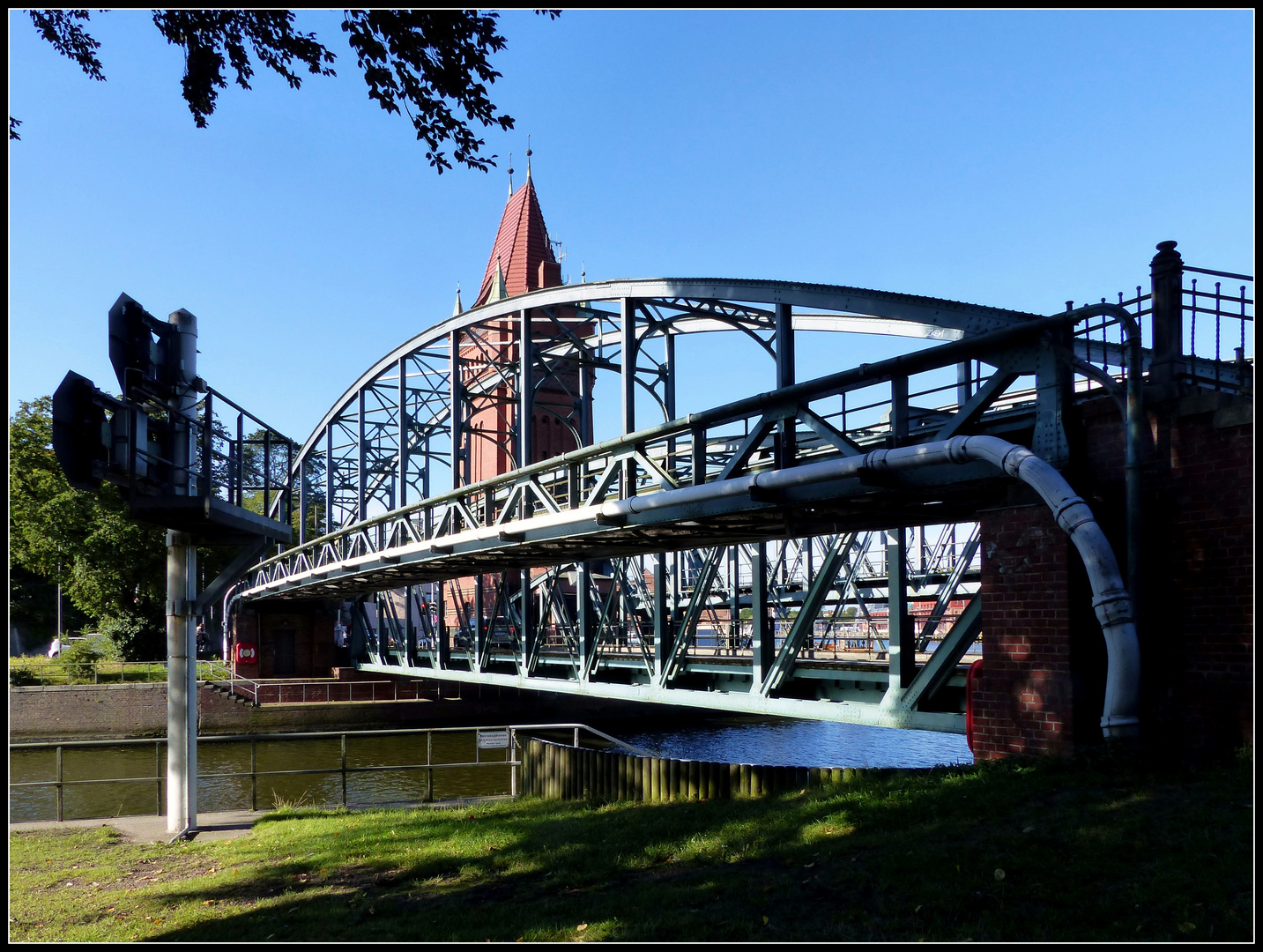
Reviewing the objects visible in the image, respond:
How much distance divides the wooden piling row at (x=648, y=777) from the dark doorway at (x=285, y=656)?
33.8 m

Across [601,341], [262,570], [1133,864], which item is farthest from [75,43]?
[262,570]

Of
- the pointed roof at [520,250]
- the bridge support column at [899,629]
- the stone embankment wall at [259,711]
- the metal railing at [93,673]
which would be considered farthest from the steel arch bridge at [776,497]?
the pointed roof at [520,250]

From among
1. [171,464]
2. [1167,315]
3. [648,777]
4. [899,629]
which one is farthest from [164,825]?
[1167,315]

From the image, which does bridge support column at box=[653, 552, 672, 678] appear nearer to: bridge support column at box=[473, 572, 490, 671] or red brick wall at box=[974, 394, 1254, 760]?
red brick wall at box=[974, 394, 1254, 760]

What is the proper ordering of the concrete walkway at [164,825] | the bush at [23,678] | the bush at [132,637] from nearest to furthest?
the concrete walkway at [164,825] → the bush at [23,678] → the bush at [132,637]

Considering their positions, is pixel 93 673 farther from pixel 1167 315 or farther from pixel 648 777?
→ pixel 1167 315

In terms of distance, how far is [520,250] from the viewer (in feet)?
219

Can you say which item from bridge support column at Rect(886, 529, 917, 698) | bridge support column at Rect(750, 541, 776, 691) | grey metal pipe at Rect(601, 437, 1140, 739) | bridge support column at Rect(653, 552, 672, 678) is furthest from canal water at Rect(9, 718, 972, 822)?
grey metal pipe at Rect(601, 437, 1140, 739)

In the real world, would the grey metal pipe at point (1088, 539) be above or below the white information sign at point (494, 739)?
above

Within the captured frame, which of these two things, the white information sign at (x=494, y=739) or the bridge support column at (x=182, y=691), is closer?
the bridge support column at (x=182, y=691)

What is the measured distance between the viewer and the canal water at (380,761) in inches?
811

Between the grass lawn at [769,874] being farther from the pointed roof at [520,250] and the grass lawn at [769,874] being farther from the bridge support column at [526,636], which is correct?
the pointed roof at [520,250]

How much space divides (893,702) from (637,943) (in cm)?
604

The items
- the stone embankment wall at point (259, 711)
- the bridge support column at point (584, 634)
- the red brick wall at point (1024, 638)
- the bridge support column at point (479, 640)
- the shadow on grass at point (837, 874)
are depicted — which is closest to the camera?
the shadow on grass at point (837, 874)
